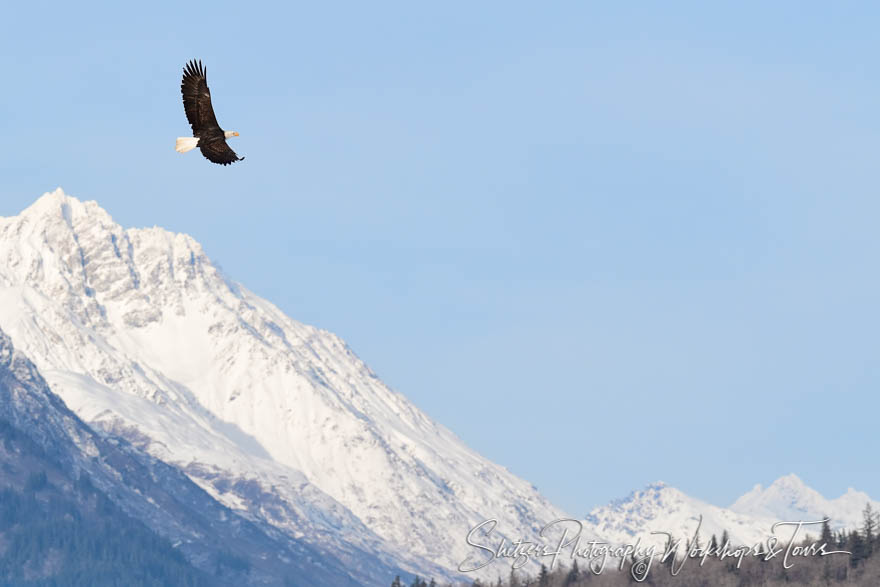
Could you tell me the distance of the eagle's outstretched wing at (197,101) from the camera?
3290 inches

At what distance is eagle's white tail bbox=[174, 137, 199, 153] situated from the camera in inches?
3189

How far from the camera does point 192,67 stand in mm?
83312

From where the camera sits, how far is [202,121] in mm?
84875

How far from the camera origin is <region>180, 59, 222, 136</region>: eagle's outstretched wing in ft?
274

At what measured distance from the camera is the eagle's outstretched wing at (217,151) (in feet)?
280

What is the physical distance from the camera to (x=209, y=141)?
85250 millimetres

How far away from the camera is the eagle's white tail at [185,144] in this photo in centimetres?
8100

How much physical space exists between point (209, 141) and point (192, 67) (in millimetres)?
3959

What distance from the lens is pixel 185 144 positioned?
81938 millimetres

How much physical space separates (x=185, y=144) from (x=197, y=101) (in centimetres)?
318

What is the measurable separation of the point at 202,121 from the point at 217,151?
1726 mm

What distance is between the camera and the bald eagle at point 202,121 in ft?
274

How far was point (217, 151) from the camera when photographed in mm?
85625

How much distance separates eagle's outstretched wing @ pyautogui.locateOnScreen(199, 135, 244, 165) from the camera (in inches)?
3359
